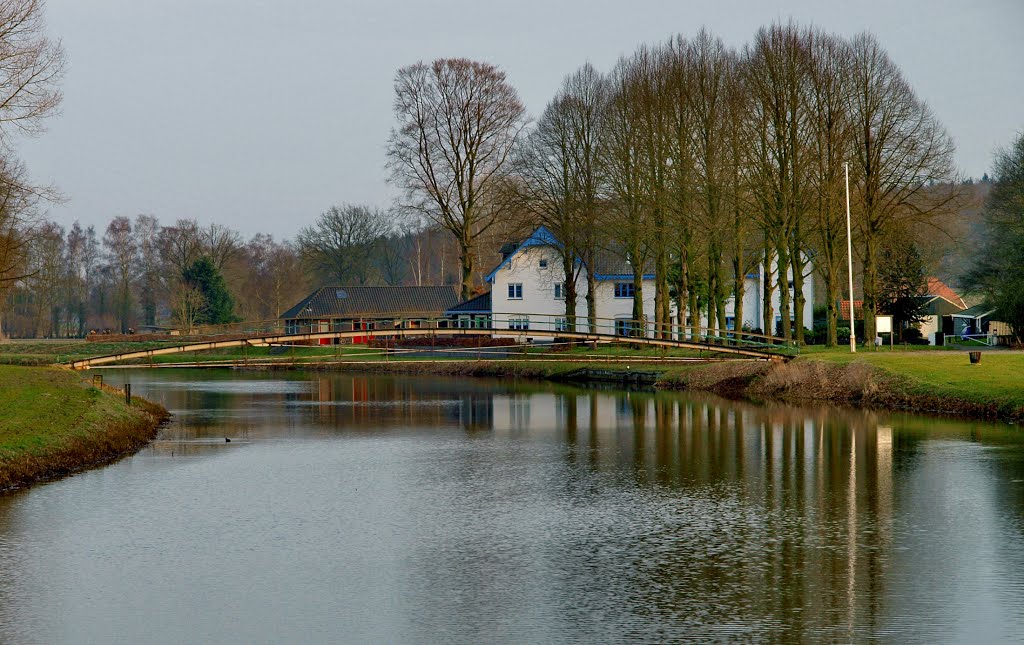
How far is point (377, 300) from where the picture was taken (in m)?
90.2

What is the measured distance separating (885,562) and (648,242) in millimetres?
36442

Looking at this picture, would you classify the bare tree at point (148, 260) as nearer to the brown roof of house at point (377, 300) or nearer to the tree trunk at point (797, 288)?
the brown roof of house at point (377, 300)

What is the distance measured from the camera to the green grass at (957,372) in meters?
30.7

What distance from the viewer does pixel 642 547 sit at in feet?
48.3

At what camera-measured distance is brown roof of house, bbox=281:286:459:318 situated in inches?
3477

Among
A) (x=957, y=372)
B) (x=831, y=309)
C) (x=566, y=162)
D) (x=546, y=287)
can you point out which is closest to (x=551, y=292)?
(x=546, y=287)

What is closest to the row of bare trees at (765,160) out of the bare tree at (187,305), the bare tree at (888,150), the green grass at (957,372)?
the bare tree at (888,150)

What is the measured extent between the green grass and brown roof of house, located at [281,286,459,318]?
51.4 m

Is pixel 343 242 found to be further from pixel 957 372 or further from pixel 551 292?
pixel 957 372

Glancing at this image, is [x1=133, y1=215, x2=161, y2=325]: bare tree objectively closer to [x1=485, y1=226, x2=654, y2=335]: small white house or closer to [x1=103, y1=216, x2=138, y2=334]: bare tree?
[x1=103, y1=216, x2=138, y2=334]: bare tree

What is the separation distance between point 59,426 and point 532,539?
12486mm

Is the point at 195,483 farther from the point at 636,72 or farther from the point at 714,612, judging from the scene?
the point at 636,72

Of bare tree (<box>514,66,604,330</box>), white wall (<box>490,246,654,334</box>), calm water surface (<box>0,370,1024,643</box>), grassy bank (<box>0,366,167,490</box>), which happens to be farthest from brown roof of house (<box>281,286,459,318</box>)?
calm water surface (<box>0,370,1024,643</box>)

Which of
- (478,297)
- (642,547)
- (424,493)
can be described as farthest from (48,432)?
(478,297)
